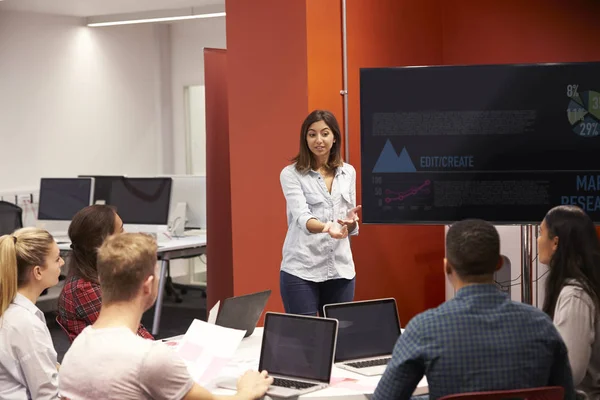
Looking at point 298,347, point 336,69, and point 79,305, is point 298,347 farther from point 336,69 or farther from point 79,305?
point 336,69

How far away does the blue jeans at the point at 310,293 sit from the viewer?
4.40m

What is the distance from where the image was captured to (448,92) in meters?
4.40

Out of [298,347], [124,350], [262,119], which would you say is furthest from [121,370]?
[262,119]

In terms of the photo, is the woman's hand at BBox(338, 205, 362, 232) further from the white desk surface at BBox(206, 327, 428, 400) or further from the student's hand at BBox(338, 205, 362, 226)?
the white desk surface at BBox(206, 327, 428, 400)

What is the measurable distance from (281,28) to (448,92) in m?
1.19

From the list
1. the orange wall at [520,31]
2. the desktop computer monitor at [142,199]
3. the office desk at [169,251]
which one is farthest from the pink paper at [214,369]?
the desktop computer monitor at [142,199]

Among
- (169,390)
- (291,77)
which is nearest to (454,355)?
(169,390)

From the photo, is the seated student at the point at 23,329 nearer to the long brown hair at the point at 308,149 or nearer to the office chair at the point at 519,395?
the office chair at the point at 519,395

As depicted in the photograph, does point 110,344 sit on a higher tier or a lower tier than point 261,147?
lower

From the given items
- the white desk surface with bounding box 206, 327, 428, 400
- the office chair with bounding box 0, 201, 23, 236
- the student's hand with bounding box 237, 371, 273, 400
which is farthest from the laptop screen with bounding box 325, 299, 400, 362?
the office chair with bounding box 0, 201, 23, 236

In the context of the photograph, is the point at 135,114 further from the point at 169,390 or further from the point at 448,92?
the point at 169,390

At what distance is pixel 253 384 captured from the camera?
272cm

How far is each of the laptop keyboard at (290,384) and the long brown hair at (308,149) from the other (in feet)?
5.74

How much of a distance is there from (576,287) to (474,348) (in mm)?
843
